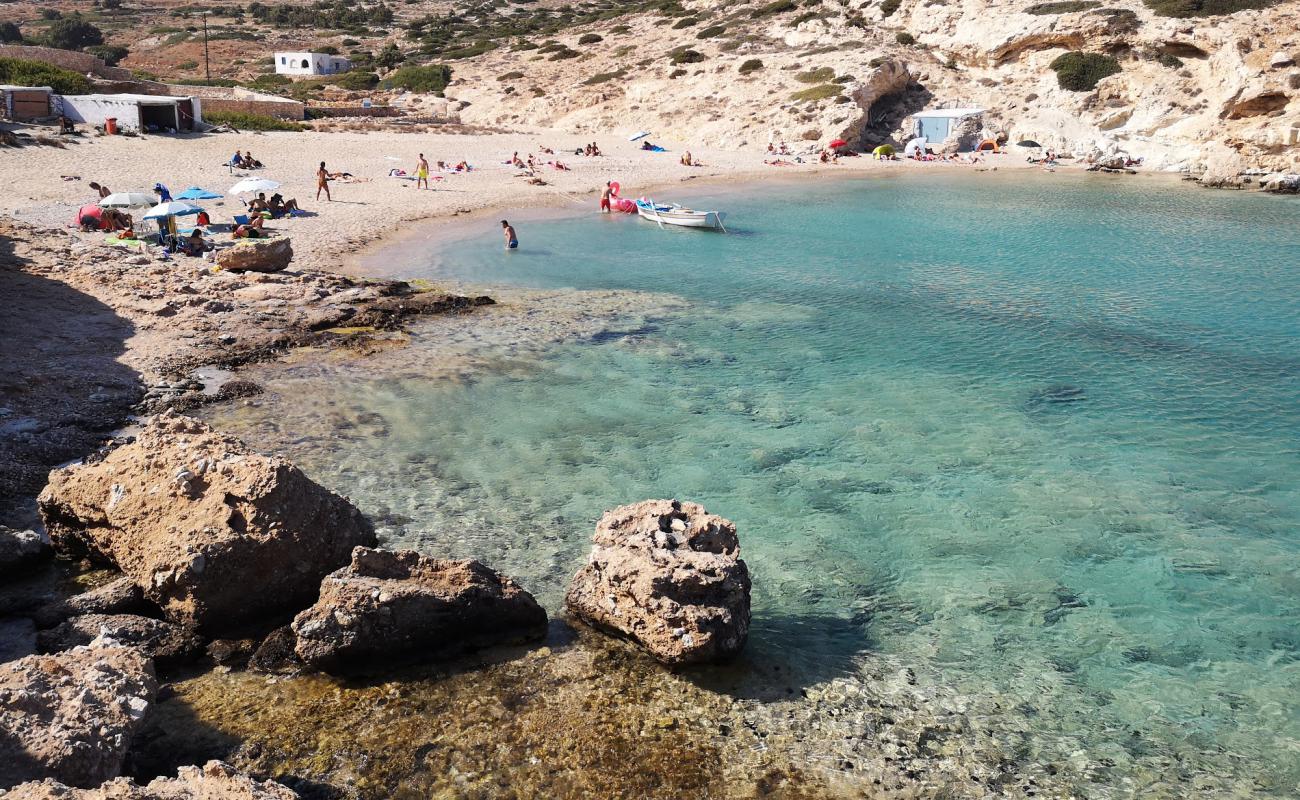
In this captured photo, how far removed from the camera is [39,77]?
42.7 m

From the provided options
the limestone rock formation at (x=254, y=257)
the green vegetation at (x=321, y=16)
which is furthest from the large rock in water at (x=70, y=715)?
Answer: the green vegetation at (x=321, y=16)

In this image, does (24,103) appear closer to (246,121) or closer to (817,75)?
(246,121)

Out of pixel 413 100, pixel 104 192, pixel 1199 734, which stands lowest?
pixel 1199 734

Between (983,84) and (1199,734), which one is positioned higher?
(983,84)

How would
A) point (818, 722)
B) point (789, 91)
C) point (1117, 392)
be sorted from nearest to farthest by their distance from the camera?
point (818, 722)
point (1117, 392)
point (789, 91)

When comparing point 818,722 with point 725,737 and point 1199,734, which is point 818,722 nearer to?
point 725,737

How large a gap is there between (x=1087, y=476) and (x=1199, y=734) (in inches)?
197

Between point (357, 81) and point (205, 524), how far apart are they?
6735 centimetres

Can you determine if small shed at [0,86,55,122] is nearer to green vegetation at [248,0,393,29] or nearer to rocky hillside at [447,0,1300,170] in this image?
rocky hillside at [447,0,1300,170]

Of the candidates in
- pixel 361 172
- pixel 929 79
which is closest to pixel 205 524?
pixel 361 172

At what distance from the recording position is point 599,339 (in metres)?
17.0

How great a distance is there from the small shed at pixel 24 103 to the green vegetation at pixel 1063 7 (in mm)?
52607

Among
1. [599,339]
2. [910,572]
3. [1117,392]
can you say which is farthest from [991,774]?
[599,339]

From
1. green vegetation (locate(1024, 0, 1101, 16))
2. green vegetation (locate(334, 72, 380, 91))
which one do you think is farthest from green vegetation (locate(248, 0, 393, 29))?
green vegetation (locate(1024, 0, 1101, 16))
